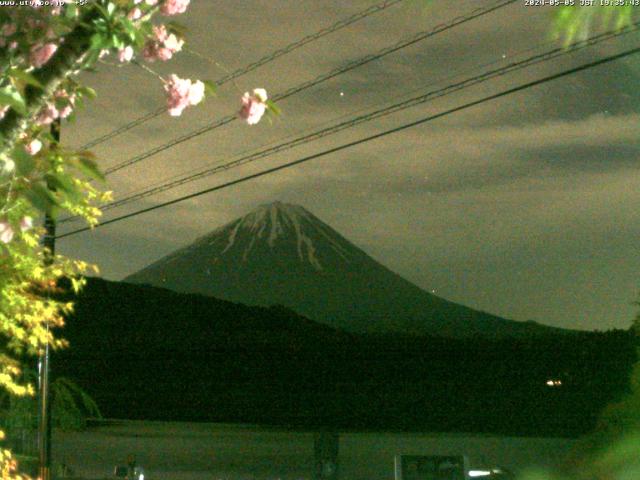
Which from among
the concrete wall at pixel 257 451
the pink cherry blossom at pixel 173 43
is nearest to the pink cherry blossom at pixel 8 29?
the pink cherry blossom at pixel 173 43

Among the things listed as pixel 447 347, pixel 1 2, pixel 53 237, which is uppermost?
pixel 447 347

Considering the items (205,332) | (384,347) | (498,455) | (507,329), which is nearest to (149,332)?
(205,332)

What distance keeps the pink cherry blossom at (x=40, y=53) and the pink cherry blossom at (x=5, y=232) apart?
645 mm

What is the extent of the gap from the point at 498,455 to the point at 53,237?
99.4 feet

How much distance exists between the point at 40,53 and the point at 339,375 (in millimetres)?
56307

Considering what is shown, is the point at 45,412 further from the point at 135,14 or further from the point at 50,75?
the point at 50,75

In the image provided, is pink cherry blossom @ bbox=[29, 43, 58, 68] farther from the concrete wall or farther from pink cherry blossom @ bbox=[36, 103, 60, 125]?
the concrete wall

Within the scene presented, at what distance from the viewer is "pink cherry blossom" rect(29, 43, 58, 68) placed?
→ 3.92 metres

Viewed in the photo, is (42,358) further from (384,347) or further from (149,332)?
(149,332)

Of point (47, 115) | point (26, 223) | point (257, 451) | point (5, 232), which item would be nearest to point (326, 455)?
point (257, 451)

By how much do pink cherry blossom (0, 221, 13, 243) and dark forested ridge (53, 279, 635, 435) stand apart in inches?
1449

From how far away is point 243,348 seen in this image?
6694 cm

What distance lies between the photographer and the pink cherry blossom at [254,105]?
453 cm

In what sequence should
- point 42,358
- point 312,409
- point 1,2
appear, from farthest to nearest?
point 312,409 < point 42,358 < point 1,2
